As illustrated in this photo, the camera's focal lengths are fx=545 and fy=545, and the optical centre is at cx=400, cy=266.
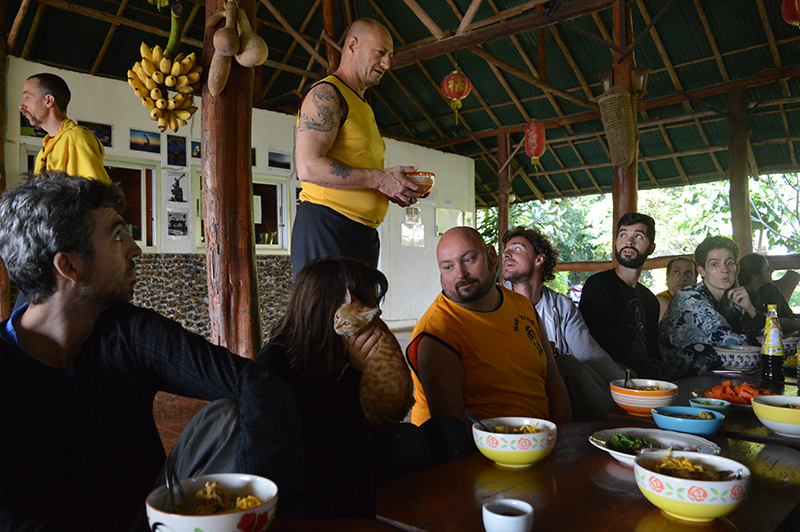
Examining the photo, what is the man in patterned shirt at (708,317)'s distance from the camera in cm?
274

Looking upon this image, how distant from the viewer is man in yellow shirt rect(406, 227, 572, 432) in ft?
5.88

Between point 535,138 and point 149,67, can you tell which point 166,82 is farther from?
point 535,138

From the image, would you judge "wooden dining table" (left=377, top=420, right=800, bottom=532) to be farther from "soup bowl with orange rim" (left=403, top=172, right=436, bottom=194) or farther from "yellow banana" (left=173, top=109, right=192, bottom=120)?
"yellow banana" (left=173, top=109, right=192, bottom=120)

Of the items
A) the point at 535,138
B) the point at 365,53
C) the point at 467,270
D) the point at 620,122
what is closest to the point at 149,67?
the point at 365,53

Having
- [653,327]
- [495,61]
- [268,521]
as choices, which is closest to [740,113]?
[495,61]

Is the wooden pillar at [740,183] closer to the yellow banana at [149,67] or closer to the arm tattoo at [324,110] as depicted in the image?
the arm tattoo at [324,110]

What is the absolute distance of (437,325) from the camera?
1.91 metres

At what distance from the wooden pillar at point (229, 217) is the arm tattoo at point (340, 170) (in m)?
1.27

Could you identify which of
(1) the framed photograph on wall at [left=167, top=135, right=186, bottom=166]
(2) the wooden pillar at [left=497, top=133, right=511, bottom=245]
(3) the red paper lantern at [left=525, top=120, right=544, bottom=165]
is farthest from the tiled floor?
(2) the wooden pillar at [left=497, top=133, right=511, bottom=245]

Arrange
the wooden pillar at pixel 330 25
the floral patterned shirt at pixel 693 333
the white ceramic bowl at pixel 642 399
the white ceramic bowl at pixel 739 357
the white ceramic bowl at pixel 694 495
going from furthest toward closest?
the wooden pillar at pixel 330 25 → the floral patterned shirt at pixel 693 333 → the white ceramic bowl at pixel 739 357 → the white ceramic bowl at pixel 642 399 → the white ceramic bowl at pixel 694 495

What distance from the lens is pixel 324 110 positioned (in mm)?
1966

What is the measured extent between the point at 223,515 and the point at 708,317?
2759 millimetres

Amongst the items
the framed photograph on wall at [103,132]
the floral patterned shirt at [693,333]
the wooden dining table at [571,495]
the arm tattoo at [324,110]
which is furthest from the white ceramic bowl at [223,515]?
the framed photograph on wall at [103,132]

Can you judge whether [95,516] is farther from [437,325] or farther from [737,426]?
[737,426]
